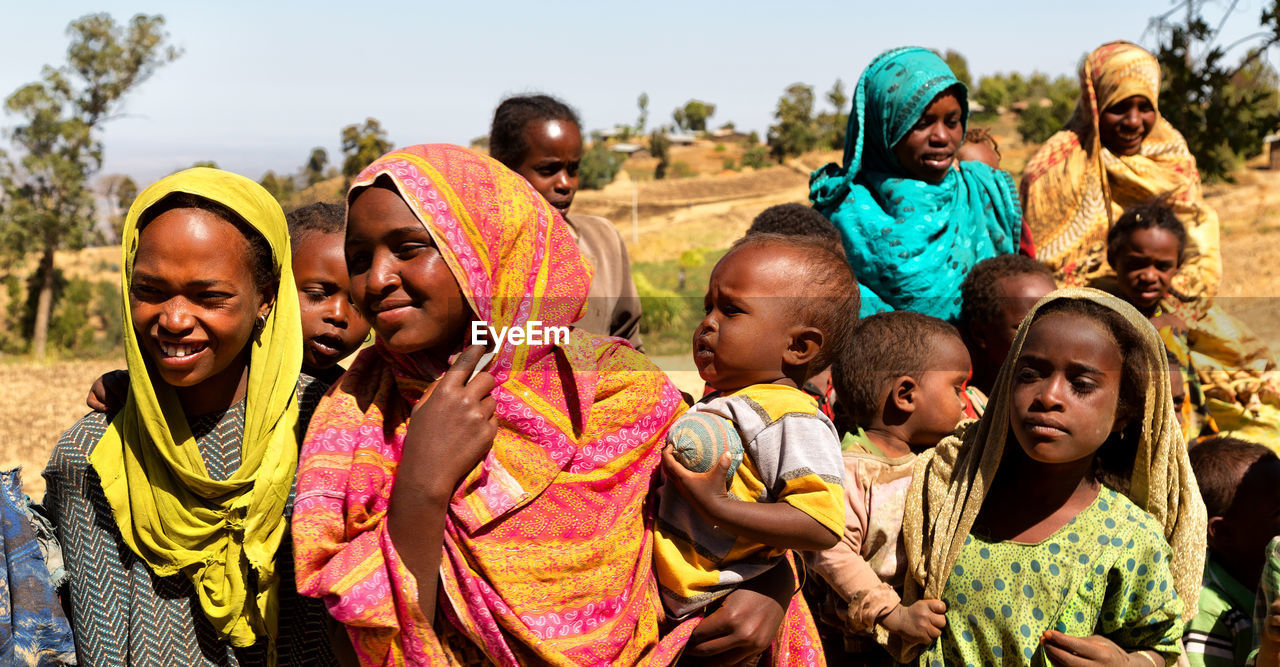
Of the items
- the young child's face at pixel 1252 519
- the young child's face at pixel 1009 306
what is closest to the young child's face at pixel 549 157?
the young child's face at pixel 1009 306

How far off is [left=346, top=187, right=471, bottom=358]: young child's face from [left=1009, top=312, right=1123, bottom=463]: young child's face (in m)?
1.41

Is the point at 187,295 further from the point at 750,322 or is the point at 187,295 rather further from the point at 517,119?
the point at 517,119

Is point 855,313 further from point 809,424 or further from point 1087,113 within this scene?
point 1087,113

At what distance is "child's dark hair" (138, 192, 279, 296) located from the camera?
91.7 inches

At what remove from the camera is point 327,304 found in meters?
3.04

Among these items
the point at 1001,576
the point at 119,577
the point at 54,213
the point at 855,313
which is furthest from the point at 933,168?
the point at 54,213

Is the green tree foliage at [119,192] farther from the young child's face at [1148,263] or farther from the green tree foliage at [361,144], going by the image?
the young child's face at [1148,263]

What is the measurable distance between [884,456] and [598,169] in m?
38.9

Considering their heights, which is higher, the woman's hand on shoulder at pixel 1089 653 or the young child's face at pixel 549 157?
the young child's face at pixel 549 157

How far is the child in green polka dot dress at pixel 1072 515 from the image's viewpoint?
236 cm

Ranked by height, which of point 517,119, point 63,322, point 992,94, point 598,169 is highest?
point 517,119

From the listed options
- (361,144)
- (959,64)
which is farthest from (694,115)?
(361,144)

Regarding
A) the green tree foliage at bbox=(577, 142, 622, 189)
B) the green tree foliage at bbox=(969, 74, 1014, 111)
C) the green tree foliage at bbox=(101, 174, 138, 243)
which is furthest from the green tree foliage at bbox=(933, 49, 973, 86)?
the green tree foliage at bbox=(101, 174, 138, 243)

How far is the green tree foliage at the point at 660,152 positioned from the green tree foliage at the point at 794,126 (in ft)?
16.7
